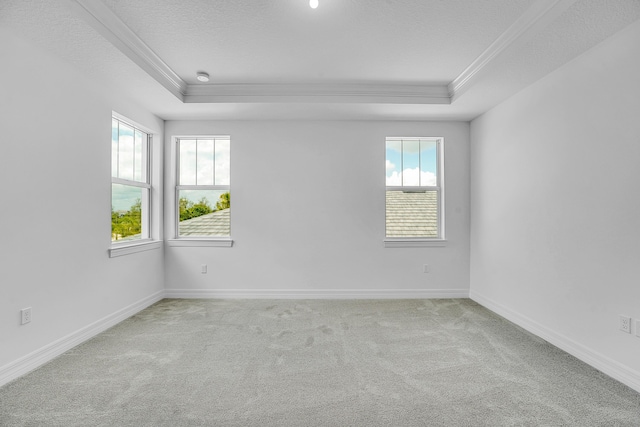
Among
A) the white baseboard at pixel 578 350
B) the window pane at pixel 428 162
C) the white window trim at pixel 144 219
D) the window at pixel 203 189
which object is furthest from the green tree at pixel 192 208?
the white baseboard at pixel 578 350

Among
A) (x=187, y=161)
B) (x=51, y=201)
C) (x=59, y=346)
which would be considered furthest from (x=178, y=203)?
(x=59, y=346)

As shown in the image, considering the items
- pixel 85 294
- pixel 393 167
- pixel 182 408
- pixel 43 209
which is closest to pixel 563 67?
pixel 393 167

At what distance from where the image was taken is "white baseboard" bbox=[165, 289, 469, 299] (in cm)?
420

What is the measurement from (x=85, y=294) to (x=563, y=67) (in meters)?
4.69

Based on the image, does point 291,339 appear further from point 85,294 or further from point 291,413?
point 85,294

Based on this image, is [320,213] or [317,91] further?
[320,213]

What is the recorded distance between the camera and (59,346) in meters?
2.51

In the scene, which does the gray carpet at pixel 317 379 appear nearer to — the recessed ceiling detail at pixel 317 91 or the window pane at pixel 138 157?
the window pane at pixel 138 157

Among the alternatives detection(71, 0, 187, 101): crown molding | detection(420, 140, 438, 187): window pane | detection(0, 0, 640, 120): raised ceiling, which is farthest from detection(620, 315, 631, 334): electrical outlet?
detection(71, 0, 187, 101): crown molding

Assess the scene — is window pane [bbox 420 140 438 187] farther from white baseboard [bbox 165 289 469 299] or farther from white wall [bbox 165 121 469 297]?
white baseboard [bbox 165 289 469 299]

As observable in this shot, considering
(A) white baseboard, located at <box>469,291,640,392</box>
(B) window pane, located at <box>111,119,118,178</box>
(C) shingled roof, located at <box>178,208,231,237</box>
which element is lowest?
(A) white baseboard, located at <box>469,291,640,392</box>

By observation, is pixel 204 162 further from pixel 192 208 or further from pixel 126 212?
pixel 126 212

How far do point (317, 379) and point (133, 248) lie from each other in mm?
2644

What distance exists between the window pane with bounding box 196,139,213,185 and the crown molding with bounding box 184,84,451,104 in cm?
87
